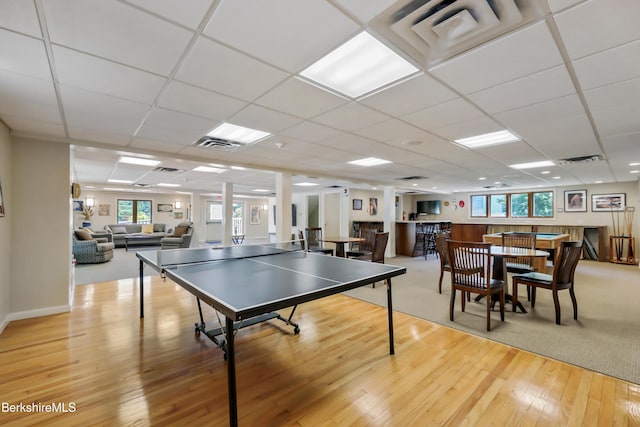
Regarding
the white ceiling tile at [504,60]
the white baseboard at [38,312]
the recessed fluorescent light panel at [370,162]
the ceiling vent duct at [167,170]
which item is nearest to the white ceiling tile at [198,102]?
the white ceiling tile at [504,60]

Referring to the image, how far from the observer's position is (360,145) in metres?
3.88

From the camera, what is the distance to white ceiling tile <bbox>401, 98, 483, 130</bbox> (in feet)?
8.12

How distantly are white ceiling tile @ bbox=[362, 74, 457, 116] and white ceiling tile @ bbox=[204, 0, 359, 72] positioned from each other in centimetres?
76

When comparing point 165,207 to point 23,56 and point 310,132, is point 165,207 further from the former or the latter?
point 23,56

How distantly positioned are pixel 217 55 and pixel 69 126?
101 inches

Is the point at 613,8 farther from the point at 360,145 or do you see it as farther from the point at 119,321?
the point at 119,321

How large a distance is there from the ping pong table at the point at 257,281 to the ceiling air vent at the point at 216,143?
5.24ft

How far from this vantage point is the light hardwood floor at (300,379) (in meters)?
1.73

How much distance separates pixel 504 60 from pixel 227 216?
7246 mm

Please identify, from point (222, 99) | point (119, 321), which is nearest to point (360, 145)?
point (222, 99)

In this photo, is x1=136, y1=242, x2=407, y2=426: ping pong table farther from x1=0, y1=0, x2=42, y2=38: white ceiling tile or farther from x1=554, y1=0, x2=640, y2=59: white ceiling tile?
x1=554, y1=0, x2=640, y2=59: white ceiling tile

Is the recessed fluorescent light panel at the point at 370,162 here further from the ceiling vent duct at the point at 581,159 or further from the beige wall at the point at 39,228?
the beige wall at the point at 39,228

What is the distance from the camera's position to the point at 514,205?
33.3 feet

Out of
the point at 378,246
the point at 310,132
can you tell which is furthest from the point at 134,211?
the point at 310,132
